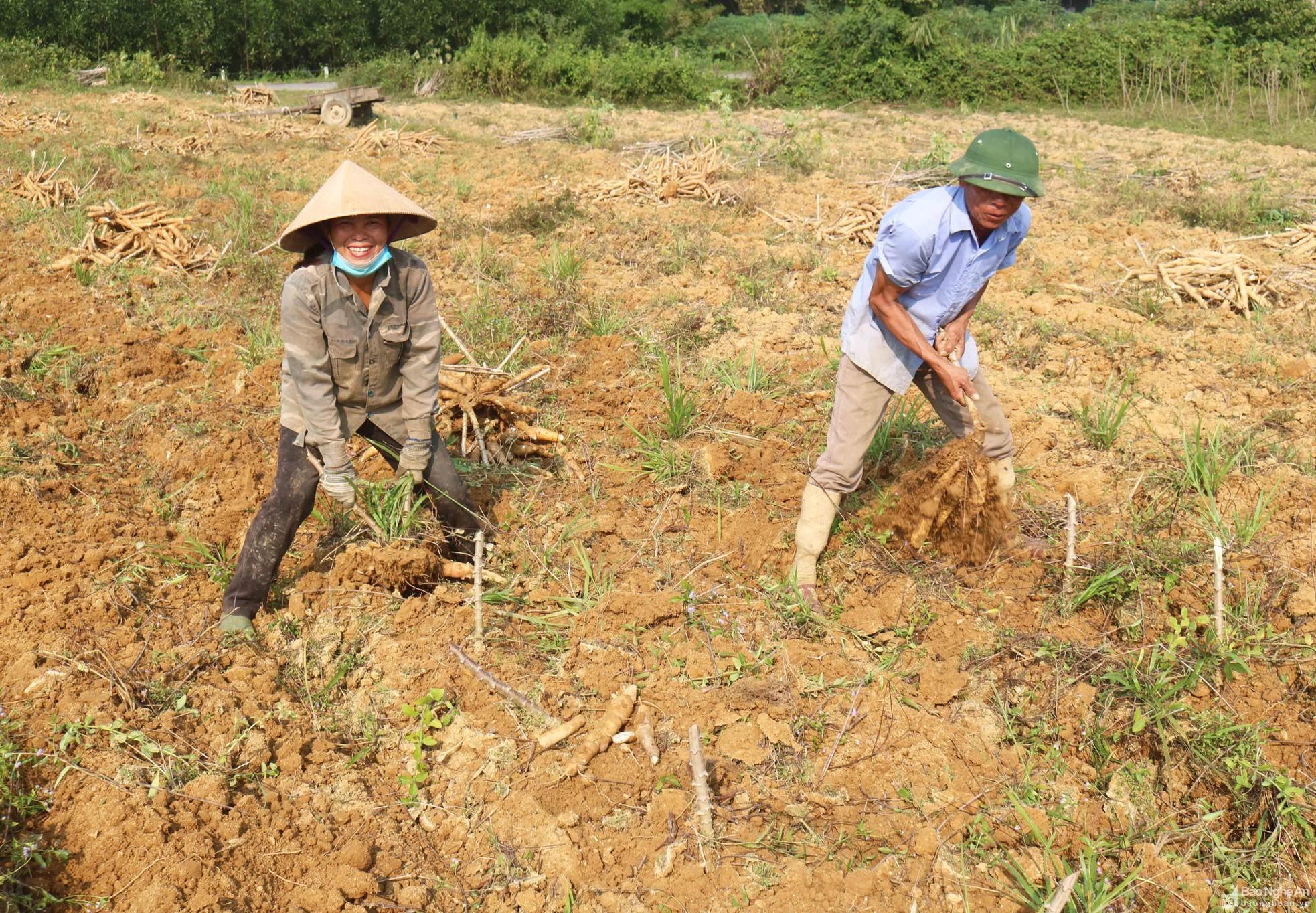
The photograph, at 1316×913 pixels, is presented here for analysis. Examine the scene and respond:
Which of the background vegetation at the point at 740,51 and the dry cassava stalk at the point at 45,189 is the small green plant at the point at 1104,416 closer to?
the dry cassava stalk at the point at 45,189

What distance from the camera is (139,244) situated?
25.1 feet

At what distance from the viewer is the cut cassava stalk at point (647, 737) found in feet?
10.2

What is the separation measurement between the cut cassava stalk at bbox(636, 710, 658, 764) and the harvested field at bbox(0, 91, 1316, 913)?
1.0 inches

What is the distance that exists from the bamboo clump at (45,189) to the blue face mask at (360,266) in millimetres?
6967

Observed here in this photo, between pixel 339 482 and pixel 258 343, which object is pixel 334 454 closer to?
pixel 339 482

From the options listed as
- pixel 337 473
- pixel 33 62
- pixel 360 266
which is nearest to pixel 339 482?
pixel 337 473

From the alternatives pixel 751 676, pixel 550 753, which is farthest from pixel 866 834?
pixel 550 753

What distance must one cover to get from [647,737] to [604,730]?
0.14m

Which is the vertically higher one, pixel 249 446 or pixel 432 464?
pixel 432 464

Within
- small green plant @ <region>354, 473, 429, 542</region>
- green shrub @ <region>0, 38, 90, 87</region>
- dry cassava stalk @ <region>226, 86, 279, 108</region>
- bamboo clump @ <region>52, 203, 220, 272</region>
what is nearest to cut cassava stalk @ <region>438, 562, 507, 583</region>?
small green plant @ <region>354, 473, 429, 542</region>

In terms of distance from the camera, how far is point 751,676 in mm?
3432

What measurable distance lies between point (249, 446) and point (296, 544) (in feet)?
3.59

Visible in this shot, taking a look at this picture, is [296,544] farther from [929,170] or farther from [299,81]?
[299,81]

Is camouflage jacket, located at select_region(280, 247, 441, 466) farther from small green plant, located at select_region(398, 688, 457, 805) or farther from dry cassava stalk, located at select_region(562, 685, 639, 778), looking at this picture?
dry cassava stalk, located at select_region(562, 685, 639, 778)
